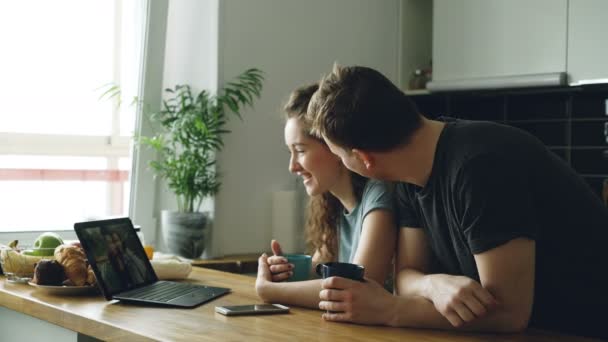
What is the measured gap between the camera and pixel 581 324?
1.57 m

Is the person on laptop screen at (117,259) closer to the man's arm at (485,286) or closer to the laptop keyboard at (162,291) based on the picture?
the laptop keyboard at (162,291)

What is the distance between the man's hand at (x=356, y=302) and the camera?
62.4 inches

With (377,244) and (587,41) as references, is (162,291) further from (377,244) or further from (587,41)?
(587,41)

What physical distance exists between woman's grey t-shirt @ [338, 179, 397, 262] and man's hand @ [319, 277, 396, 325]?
0.34m

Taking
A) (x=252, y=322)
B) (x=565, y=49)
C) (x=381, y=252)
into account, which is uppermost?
(x=565, y=49)

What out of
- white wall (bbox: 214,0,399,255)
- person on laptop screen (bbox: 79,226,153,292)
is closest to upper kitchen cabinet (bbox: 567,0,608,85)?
white wall (bbox: 214,0,399,255)

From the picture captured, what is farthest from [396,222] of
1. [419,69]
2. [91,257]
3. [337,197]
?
[419,69]

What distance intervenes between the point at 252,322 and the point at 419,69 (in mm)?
2850

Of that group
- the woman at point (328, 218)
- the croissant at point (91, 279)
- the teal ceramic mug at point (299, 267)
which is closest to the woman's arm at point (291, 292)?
the woman at point (328, 218)

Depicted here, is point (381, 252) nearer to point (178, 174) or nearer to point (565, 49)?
point (178, 174)

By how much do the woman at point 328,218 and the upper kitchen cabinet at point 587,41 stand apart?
164 centimetres

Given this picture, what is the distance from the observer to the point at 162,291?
1965 mm

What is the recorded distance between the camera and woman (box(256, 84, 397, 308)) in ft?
6.10

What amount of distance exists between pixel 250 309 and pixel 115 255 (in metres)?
0.45
